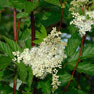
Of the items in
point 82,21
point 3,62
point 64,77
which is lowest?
point 64,77

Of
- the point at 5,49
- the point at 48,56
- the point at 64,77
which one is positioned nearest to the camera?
the point at 48,56

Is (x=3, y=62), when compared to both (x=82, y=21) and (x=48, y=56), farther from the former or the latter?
(x=82, y=21)

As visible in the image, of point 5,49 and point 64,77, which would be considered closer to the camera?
point 5,49

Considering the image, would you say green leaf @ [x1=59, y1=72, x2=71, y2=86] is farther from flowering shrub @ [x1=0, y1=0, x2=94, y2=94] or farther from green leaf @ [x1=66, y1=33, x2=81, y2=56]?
green leaf @ [x1=66, y1=33, x2=81, y2=56]

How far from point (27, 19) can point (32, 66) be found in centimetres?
71

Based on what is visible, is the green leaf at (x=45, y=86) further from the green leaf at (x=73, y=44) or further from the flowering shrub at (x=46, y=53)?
the green leaf at (x=73, y=44)

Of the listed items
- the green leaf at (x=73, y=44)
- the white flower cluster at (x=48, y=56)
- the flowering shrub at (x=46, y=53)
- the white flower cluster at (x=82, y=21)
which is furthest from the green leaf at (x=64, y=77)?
the white flower cluster at (x=82, y=21)

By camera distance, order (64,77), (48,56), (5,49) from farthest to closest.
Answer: (64,77) < (5,49) < (48,56)

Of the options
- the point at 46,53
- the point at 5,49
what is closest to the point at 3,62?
the point at 5,49

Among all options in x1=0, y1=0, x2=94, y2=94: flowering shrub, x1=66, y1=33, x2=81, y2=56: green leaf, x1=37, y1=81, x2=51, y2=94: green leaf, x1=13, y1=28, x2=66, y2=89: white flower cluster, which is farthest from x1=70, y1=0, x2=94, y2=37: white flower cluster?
x1=37, y1=81, x2=51, y2=94: green leaf

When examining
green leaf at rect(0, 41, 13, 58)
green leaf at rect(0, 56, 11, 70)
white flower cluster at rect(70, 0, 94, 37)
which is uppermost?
white flower cluster at rect(70, 0, 94, 37)

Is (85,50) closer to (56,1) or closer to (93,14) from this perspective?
(93,14)

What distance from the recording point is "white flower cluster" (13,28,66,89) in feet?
4.02

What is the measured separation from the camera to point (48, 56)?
4.09ft
